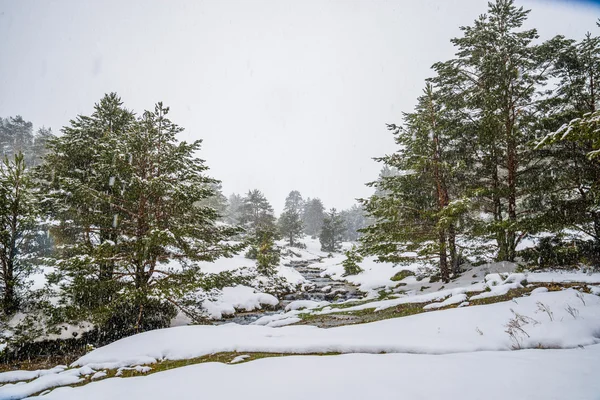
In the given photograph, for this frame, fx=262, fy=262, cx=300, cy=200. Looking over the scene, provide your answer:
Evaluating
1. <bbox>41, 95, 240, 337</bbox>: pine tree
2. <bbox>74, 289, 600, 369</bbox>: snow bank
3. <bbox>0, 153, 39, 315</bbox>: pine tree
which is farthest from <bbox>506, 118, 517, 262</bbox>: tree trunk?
<bbox>0, 153, 39, 315</bbox>: pine tree

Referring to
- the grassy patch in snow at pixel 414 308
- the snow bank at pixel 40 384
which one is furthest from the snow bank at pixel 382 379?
the grassy patch in snow at pixel 414 308

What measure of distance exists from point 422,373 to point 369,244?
11.0 meters

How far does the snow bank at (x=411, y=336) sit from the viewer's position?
17.0 feet

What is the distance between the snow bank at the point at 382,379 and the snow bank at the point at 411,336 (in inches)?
23.6

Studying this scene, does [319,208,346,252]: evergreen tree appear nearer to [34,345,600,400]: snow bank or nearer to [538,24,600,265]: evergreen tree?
[538,24,600,265]: evergreen tree

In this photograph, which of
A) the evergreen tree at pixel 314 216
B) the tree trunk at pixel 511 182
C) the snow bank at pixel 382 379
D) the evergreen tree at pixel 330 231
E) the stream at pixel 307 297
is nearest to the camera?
the snow bank at pixel 382 379

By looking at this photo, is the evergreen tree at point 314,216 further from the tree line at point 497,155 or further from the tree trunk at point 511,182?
the tree trunk at point 511,182

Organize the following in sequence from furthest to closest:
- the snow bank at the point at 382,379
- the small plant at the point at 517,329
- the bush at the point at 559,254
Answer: the bush at the point at 559,254
the small plant at the point at 517,329
the snow bank at the point at 382,379

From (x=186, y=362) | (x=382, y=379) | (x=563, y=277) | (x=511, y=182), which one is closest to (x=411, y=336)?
(x=382, y=379)

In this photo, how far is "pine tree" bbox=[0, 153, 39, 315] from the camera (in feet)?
34.2

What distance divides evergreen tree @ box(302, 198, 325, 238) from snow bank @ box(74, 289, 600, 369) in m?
70.6

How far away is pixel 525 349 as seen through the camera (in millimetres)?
4840

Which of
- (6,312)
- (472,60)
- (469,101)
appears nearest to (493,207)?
(469,101)

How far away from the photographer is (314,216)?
80.1 metres
